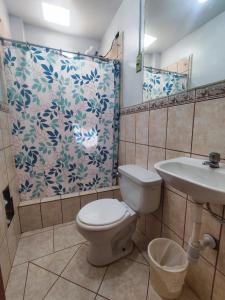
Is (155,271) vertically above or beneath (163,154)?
beneath

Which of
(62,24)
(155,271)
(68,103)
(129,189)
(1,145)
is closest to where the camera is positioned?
(155,271)

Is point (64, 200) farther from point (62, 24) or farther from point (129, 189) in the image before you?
point (62, 24)

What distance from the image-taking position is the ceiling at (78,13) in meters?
1.65

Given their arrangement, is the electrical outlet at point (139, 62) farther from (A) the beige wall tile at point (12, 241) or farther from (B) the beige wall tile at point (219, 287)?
(A) the beige wall tile at point (12, 241)

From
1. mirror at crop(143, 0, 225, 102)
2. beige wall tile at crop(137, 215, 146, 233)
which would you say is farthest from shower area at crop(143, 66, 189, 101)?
beige wall tile at crop(137, 215, 146, 233)

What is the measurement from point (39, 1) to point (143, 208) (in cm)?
230

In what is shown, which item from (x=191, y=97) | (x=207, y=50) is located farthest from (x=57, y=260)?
(x=207, y=50)

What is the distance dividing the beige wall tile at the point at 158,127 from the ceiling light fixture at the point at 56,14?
64.3 inches

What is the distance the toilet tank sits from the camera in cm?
111

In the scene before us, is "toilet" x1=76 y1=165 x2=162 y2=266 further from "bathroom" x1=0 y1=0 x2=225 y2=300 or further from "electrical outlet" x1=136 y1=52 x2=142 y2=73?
"electrical outlet" x1=136 y1=52 x2=142 y2=73

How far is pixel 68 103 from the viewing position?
1.57m

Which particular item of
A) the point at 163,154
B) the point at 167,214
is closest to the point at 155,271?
the point at 167,214

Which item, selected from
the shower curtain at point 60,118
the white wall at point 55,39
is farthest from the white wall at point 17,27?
the shower curtain at point 60,118

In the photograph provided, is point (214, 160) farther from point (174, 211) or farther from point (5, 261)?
point (5, 261)
